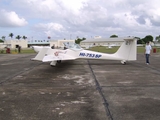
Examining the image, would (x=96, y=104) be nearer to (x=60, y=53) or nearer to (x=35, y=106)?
(x=35, y=106)

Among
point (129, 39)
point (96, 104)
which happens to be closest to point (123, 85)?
point (96, 104)

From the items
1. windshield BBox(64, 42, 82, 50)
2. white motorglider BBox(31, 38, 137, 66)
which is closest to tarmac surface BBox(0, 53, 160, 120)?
white motorglider BBox(31, 38, 137, 66)

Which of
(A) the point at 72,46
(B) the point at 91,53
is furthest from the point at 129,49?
(A) the point at 72,46

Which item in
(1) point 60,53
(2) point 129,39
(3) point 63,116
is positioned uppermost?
(2) point 129,39

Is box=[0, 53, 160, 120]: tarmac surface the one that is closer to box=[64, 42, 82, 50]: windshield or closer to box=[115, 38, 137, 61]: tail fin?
box=[115, 38, 137, 61]: tail fin

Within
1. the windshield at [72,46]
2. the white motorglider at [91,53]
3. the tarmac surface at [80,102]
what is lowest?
the tarmac surface at [80,102]

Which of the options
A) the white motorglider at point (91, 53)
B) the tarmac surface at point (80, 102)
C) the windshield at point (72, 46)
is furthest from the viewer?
the windshield at point (72, 46)

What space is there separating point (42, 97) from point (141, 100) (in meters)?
2.94

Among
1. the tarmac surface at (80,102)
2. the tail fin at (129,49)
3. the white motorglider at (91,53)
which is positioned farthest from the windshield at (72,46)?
the tarmac surface at (80,102)

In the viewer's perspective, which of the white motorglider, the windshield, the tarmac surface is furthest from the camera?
the windshield

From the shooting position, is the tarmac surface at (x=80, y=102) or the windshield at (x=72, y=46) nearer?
the tarmac surface at (x=80, y=102)

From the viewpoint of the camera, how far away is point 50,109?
4.54m

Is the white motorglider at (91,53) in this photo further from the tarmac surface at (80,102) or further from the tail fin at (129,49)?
the tarmac surface at (80,102)

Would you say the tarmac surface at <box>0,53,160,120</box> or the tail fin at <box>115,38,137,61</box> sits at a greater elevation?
the tail fin at <box>115,38,137,61</box>
